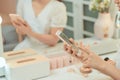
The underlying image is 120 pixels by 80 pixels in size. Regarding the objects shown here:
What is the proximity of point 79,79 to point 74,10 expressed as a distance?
33 cm

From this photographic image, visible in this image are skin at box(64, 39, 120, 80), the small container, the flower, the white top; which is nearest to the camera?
skin at box(64, 39, 120, 80)

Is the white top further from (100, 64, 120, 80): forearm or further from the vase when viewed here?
(100, 64, 120, 80): forearm

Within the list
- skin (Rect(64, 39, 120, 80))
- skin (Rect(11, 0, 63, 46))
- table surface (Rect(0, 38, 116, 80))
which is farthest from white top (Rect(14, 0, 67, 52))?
skin (Rect(64, 39, 120, 80))

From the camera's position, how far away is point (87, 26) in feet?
4.15

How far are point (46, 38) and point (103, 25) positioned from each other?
0.32m

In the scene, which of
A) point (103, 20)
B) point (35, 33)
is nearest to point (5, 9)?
point (35, 33)

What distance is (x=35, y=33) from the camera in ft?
3.70

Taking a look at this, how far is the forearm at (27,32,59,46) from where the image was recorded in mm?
1131

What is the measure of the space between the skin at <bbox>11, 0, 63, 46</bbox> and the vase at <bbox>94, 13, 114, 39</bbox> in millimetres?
247

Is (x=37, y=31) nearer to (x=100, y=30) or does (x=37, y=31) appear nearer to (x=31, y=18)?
(x=31, y=18)

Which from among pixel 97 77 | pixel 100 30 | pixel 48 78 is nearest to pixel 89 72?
pixel 97 77

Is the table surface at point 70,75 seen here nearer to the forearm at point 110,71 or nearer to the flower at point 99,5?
the forearm at point 110,71

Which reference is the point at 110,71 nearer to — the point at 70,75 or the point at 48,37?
the point at 70,75

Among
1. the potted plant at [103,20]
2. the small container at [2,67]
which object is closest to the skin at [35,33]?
the small container at [2,67]
